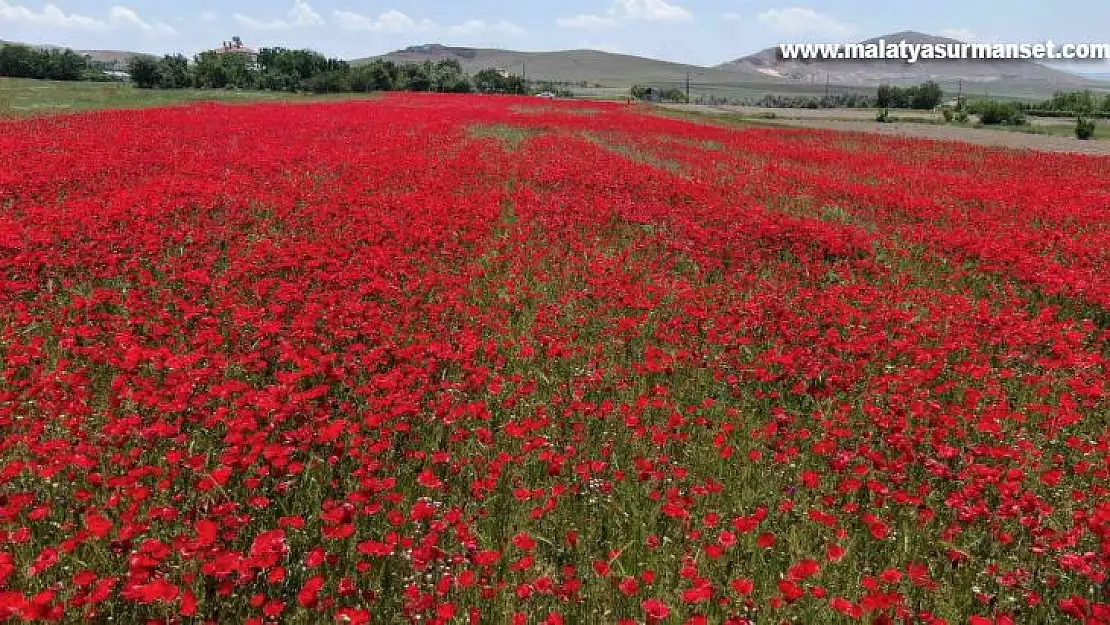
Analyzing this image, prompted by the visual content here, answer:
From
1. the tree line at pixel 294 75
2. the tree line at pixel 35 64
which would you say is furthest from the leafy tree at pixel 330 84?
the tree line at pixel 35 64

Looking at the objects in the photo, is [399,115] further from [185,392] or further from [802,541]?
[802,541]

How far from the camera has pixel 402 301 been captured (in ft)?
23.3

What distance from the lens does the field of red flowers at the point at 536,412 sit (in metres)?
3.25

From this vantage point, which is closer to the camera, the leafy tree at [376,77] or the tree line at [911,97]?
the leafy tree at [376,77]

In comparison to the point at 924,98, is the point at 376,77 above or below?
below

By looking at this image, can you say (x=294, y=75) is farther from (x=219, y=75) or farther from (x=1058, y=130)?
(x=1058, y=130)

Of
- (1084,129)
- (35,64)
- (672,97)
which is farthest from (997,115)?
(35,64)

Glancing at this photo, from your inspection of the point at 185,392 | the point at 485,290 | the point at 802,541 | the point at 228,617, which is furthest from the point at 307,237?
the point at 802,541

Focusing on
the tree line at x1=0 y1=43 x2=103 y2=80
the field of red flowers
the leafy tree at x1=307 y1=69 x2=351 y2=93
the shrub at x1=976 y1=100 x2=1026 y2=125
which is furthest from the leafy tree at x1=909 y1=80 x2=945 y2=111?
the tree line at x1=0 y1=43 x2=103 y2=80

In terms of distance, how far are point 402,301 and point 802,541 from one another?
494 cm

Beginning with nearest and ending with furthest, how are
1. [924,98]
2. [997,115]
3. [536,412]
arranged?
[536,412], [997,115], [924,98]

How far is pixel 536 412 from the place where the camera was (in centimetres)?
507

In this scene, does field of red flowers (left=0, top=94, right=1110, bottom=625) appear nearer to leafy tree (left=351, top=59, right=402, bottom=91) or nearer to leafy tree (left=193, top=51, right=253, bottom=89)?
leafy tree (left=351, top=59, right=402, bottom=91)

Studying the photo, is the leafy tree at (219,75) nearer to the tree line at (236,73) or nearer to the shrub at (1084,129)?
the tree line at (236,73)
